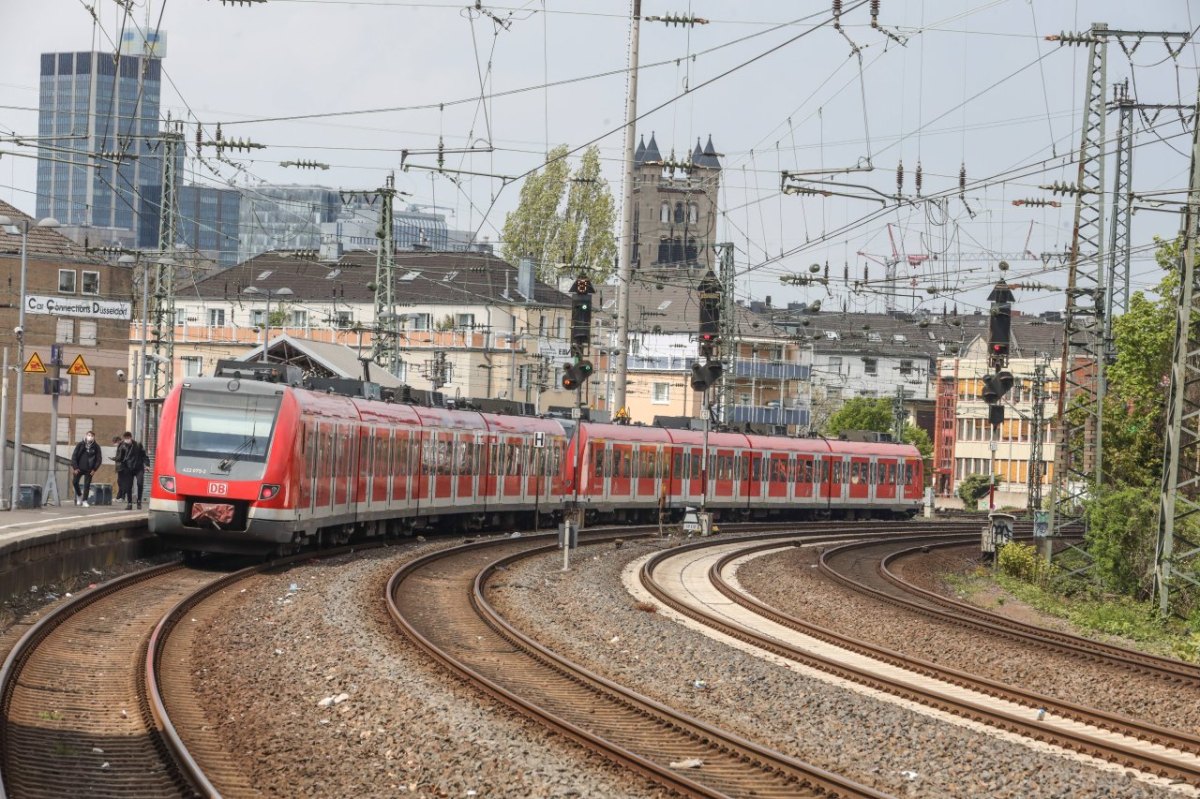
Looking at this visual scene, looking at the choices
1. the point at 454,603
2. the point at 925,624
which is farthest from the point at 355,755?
the point at 925,624

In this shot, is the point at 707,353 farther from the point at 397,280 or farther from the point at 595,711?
the point at 397,280

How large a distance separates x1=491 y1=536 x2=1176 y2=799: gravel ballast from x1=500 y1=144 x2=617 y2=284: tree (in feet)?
225

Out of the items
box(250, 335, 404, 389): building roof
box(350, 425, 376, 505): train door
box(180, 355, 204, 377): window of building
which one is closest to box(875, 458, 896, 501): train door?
box(250, 335, 404, 389): building roof

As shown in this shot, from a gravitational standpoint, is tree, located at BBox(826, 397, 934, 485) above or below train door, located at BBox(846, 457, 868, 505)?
above

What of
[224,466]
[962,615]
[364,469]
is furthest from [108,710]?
[364,469]

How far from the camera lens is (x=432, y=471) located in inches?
1447

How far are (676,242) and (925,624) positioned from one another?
174618 millimetres

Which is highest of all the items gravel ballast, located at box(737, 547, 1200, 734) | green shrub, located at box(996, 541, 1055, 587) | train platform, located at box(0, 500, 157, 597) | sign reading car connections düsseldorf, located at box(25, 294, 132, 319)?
sign reading car connections düsseldorf, located at box(25, 294, 132, 319)

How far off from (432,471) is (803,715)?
2238 cm

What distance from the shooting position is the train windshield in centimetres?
2597

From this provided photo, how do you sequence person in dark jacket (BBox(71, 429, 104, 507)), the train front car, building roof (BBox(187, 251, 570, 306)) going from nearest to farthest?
the train front car < person in dark jacket (BBox(71, 429, 104, 507)) < building roof (BBox(187, 251, 570, 306))

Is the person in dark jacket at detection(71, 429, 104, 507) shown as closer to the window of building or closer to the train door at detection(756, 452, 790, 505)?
the train door at detection(756, 452, 790, 505)

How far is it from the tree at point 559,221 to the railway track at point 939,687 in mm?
64210

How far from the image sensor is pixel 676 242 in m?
197
